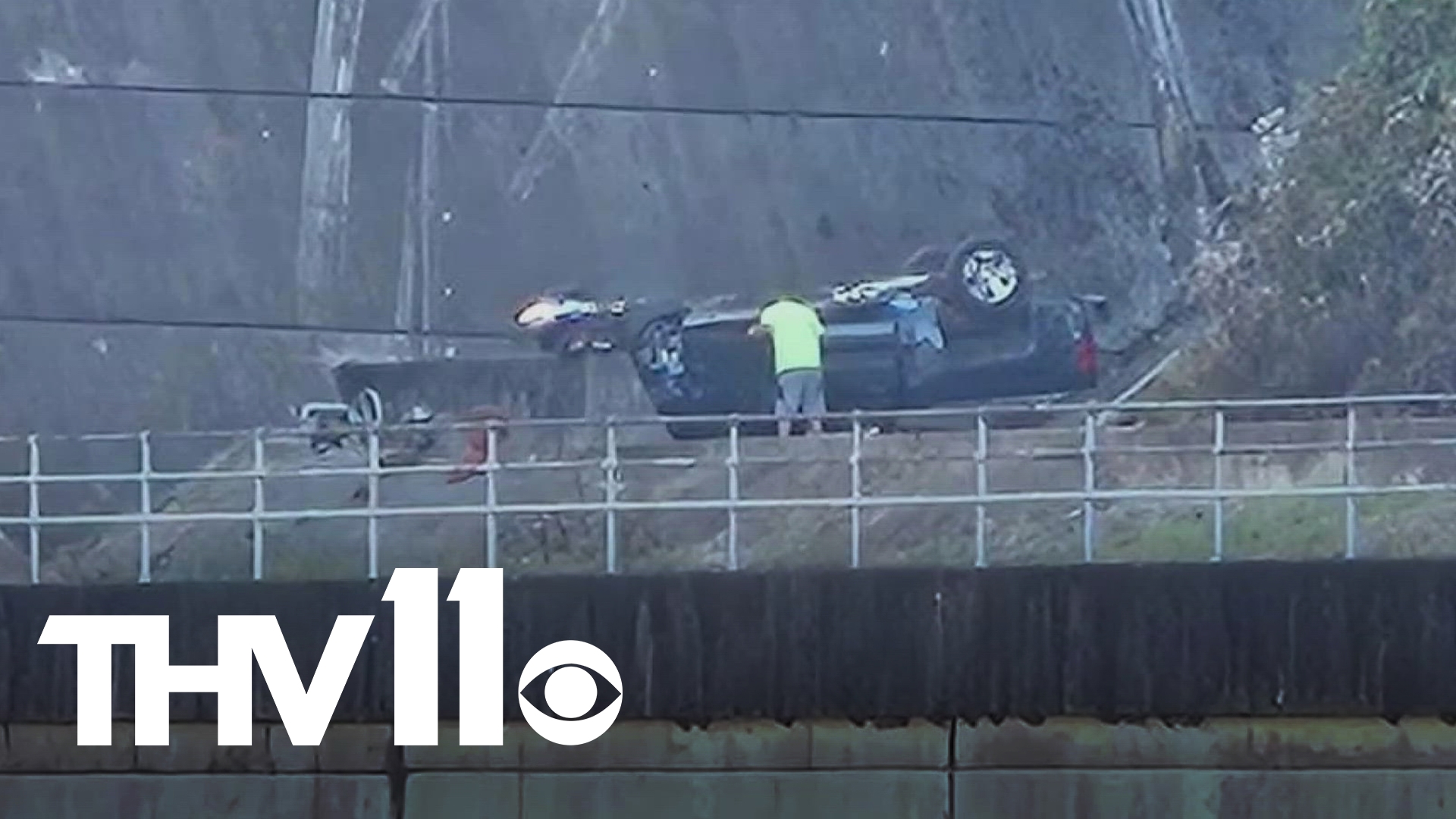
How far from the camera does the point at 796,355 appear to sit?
17.6m

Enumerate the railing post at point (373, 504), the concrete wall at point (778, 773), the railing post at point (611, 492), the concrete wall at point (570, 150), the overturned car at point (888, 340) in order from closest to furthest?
the concrete wall at point (778, 773), the railing post at point (611, 492), the railing post at point (373, 504), the overturned car at point (888, 340), the concrete wall at point (570, 150)

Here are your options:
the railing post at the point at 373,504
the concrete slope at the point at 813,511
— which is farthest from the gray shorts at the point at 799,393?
the railing post at the point at 373,504

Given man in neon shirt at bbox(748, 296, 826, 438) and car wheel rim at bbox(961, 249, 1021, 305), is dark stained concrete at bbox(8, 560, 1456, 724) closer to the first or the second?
man in neon shirt at bbox(748, 296, 826, 438)

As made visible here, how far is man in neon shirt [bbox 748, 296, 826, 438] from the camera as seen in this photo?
17250 millimetres

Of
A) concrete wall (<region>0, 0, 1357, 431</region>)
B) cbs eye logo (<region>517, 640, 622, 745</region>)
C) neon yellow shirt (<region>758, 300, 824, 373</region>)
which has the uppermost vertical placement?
concrete wall (<region>0, 0, 1357, 431</region>)

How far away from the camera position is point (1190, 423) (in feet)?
55.9

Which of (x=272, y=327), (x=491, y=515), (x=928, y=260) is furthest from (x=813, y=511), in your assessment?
(x=272, y=327)

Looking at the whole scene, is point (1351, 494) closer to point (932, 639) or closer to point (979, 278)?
point (932, 639)

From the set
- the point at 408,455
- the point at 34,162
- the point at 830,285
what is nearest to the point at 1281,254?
the point at 830,285

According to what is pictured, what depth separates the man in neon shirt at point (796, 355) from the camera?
17.2 meters

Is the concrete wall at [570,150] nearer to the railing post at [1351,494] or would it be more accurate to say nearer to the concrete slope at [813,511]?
the concrete slope at [813,511]

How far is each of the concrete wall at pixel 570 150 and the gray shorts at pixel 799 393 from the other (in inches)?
50.8

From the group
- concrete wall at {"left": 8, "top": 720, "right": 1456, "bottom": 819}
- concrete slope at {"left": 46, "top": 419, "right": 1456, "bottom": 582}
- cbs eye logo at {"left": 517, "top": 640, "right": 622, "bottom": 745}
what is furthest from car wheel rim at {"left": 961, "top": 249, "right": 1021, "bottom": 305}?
cbs eye logo at {"left": 517, "top": 640, "right": 622, "bottom": 745}

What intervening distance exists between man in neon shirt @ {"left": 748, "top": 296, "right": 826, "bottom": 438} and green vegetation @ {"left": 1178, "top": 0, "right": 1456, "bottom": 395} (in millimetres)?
2565
